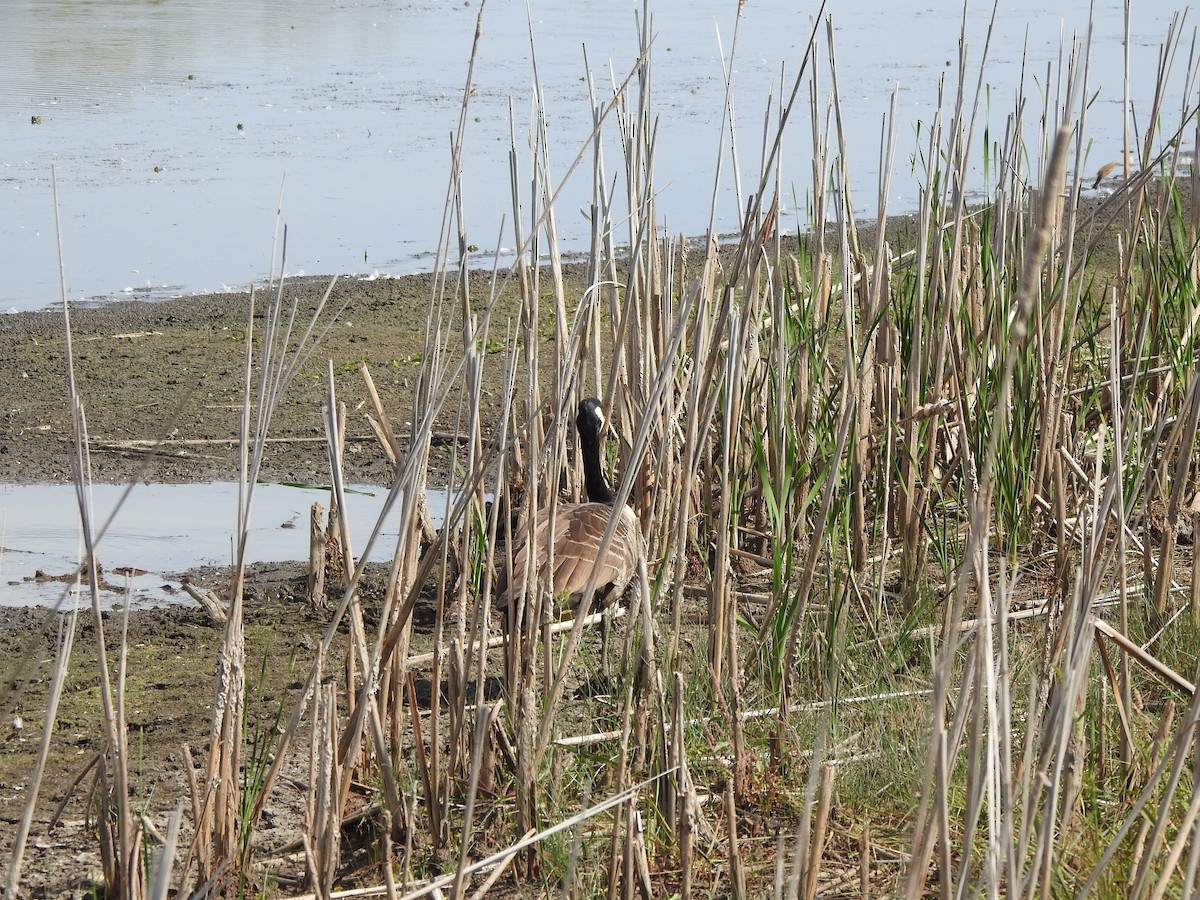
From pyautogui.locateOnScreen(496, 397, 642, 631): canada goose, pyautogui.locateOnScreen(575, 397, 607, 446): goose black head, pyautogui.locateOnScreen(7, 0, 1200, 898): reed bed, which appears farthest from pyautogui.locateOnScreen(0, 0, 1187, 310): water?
pyautogui.locateOnScreen(496, 397, 642, 631): canada goose

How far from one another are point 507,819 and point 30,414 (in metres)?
4.42

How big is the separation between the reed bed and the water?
1035 mm

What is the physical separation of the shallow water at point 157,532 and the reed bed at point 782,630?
62 cm

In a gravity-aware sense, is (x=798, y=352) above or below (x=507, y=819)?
above

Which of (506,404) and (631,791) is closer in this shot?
(631,791)

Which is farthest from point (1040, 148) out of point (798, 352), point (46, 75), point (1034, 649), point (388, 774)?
point (46, 75)

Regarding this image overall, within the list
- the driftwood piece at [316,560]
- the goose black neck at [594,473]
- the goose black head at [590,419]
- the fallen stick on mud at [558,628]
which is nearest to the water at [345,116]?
the goose black head at [590,419]

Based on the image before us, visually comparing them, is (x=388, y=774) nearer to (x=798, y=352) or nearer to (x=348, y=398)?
(x=798, y=352)

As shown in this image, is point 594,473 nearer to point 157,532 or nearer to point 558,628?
point 558,628

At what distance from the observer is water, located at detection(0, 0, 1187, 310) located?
383 inches

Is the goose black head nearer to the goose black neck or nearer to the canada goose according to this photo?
the goose black neck

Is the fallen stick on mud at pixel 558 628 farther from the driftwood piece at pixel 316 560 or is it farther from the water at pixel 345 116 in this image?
the water at pixel 345 116

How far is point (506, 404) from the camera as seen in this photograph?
2480 mm

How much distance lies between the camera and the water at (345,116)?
9727mm
